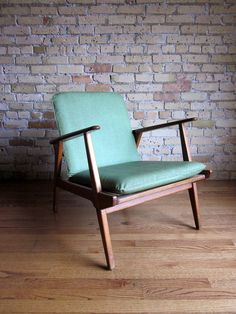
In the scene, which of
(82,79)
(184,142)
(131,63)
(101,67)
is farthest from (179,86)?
(184,142)

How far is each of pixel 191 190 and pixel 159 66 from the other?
4.01ft

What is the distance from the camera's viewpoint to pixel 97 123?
1564 millimetres

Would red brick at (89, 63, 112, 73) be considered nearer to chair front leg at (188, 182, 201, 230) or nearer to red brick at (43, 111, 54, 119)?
red brick at (43, 111, 54, 119)

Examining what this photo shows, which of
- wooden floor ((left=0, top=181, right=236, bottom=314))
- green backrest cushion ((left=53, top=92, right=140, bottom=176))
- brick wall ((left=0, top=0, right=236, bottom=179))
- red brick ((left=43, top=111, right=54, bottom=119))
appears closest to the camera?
wooden floor ((left=0, top=181, right=236, bottom=314))

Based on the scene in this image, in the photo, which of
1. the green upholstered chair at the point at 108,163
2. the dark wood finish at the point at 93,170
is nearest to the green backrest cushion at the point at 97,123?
the green upholstered chair at the point at 108,163

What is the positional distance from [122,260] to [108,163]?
540mm

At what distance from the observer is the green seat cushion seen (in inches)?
41.8

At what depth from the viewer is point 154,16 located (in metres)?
2.15

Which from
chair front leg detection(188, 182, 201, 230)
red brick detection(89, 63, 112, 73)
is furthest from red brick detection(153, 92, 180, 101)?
chair front leg detection(188, 182, 201, 230)

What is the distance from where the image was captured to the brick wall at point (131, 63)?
2150mm

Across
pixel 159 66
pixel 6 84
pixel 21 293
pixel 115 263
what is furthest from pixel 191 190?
pixel 6 84

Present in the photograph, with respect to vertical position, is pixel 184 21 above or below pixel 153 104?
above

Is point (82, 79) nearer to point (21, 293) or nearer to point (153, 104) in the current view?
point (153, 104)

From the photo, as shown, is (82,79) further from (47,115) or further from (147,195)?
(147,195)
